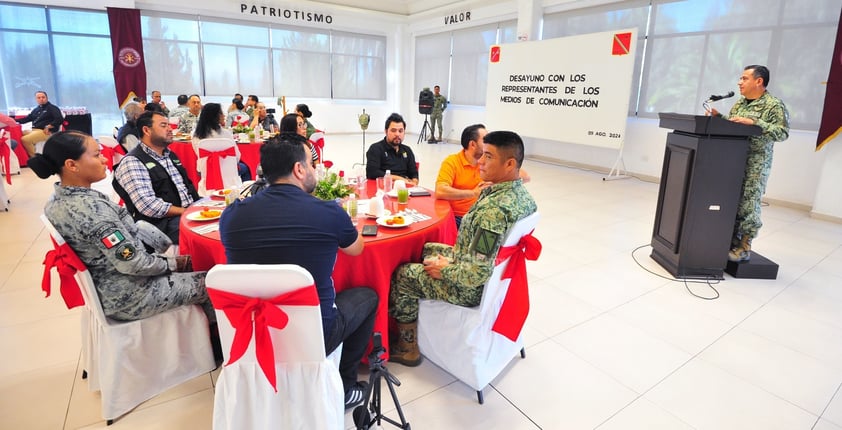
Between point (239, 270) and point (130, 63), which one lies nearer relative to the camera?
point (239, 270)

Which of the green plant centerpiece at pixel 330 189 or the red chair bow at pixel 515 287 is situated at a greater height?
the green plant centerpiece at pixel 330 189

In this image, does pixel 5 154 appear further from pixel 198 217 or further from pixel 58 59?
pixel 198 217

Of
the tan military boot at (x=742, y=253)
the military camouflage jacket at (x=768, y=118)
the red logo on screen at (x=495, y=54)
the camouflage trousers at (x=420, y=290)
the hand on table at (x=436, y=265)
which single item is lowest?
the tan military boot at (x=742, y=253)

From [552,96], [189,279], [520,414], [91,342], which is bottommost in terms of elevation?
[520,414]

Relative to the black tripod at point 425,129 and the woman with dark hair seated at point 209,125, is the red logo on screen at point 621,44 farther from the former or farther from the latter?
the woman with dark hair seated at point 209,125

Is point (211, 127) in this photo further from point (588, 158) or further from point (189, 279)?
point (588, 158)

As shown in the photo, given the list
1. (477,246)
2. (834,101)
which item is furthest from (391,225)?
(834,101)

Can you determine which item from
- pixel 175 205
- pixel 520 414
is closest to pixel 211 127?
pixel 175 205

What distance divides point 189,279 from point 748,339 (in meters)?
3.19

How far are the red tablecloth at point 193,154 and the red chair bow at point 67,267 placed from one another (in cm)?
361

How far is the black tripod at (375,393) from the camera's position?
1.54 m

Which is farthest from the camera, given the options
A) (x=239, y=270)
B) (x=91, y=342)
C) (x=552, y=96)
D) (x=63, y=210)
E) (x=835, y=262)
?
(x=552, y=96)

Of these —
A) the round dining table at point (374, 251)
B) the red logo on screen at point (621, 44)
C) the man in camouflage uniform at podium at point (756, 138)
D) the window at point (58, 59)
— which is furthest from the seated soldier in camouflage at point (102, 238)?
the window at point (58, 59)

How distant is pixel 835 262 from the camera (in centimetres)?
393
